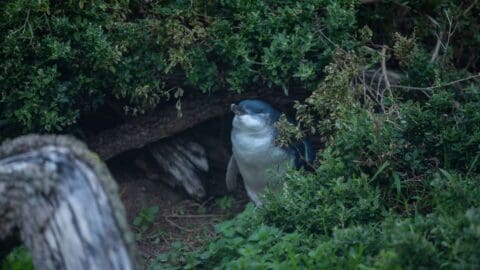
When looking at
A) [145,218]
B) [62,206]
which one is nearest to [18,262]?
[62,206]

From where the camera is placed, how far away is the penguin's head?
5.99 metres

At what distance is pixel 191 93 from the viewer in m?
6.28

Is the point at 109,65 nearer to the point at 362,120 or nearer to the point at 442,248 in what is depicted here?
the point at 362,120

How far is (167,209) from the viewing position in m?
6.63

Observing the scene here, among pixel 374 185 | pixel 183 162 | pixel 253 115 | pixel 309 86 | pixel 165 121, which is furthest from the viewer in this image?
pixel 183 162

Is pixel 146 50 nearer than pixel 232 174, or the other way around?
pixel 146 50

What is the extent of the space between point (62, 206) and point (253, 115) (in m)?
2.47

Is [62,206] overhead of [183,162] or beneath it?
overhead

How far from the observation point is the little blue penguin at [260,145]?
600cm

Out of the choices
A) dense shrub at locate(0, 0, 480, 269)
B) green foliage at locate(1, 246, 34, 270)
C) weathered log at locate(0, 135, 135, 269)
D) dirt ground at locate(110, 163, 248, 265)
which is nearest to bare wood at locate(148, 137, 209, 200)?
dirt ground at locate(110, 163, 248, 265)

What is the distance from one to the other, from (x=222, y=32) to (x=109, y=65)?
792mm

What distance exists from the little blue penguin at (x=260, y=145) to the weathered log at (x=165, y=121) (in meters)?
0.19

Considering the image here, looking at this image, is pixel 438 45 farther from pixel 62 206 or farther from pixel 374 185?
pixel 62 206

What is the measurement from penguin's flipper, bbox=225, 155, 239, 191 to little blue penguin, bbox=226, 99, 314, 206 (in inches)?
11.3
